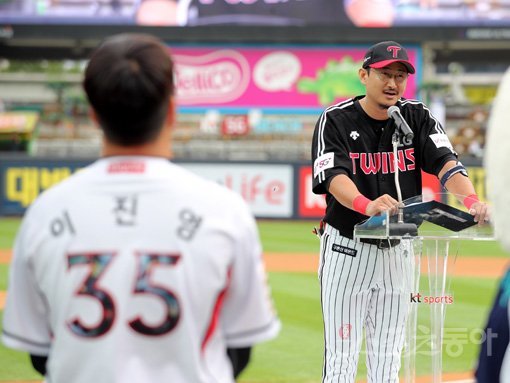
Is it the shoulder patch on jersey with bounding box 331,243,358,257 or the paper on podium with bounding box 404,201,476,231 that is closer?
the paper on podium with bounding box 404,201,476,231

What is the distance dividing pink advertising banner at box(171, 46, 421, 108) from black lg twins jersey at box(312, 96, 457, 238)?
23.9 meters

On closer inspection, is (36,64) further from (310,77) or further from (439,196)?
(439,196)

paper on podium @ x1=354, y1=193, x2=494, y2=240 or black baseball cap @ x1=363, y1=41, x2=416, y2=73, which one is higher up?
black baseball cap @ x1=363, y1=41, x2=416, y2=73

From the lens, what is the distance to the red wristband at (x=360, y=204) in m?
4.17

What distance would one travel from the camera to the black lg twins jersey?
4559 mm

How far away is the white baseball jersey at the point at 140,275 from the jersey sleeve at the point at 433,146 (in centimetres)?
258

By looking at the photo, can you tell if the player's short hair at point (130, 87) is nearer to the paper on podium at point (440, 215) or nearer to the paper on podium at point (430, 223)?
the paper on podium at point (430, 223)

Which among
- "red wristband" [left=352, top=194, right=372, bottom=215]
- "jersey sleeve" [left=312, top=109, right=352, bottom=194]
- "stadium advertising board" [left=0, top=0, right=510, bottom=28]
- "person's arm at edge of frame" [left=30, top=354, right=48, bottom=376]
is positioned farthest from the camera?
"stadium advertising board" [left=0, top=0, right=510, bottom=28]

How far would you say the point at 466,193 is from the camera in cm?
453

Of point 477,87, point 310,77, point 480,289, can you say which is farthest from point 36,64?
point 480,289

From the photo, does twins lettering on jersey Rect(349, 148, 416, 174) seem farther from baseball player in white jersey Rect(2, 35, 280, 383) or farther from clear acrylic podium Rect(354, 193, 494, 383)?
baseball player in white jersey Rect(2, 35, 280, 383)

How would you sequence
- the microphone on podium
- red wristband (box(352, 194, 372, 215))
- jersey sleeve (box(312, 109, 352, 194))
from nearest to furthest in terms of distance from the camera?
red wristband (box(352, 194, 372, 215)) → the microphone on podium → jersey sleeve (box(312, 109, 352, 194))

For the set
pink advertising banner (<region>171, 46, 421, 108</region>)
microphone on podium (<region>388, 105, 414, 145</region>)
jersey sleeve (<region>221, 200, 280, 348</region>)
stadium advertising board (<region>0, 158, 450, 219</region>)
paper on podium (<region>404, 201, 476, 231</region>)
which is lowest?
stadium advertising board (<region>0, 158, 450, 219</region>)

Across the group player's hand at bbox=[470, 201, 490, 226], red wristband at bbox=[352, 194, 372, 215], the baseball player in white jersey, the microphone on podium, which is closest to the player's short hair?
the baseball player in white jersey
